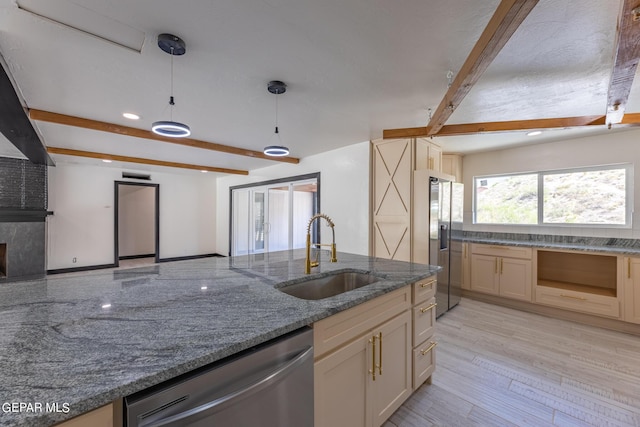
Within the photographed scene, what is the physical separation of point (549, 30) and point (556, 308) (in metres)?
3.50

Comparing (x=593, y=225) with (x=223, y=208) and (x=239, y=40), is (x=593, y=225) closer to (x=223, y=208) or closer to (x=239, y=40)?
(x=239, y=40)

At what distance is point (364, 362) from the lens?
1460 millimetres

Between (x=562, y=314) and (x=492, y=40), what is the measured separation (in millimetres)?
3799

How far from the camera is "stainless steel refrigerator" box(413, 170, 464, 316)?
3293 millimetres

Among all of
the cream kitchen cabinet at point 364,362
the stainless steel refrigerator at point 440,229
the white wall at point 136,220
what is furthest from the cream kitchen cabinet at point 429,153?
the white wall at point 136,220

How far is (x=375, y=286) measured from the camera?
5.26 feet

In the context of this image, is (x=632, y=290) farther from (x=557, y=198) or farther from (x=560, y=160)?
(x=560, y=160)

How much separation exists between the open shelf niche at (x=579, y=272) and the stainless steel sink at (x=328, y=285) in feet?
10.3

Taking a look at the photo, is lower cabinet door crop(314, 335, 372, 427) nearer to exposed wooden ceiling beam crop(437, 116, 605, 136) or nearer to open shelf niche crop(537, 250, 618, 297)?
exposed wooden ceiling beam crop(437, 116, 605, 136)

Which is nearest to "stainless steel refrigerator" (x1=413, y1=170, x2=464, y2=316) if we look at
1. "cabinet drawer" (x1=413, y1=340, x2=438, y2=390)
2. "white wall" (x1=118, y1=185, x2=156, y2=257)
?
"cabinet drawer" (x1=413, y1=340, x2=438, y2=390)

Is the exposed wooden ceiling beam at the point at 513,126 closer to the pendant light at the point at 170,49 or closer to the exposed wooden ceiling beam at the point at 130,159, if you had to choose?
the pendant light at the point at 170,49

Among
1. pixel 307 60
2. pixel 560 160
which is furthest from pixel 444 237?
pixel 307 60

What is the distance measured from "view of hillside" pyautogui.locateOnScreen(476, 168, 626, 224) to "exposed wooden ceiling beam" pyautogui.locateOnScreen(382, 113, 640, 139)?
1.59 meters

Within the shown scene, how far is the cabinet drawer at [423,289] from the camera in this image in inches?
73.2
